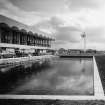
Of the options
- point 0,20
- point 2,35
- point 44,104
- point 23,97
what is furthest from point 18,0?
point 2,35

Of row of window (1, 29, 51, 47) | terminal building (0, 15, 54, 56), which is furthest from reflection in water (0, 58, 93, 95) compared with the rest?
row of window (1, 29, 51, 47)

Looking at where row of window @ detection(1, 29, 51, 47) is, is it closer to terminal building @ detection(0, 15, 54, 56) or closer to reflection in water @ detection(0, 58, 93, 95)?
terminal building @ detection(0, 15, 54, 56)

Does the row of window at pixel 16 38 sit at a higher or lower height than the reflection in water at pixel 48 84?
higher

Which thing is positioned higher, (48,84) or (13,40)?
(13,40)

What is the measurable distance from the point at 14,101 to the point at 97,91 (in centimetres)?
353

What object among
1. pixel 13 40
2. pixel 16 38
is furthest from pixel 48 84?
pixel 16 38

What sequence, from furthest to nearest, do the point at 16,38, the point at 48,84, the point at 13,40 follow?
the point at 16,38, the point at 13,40, the point at 48,84

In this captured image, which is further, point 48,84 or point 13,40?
point 13,40

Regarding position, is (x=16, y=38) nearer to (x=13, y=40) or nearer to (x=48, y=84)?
(x=13, y=40)

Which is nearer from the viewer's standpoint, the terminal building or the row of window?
the terminal building

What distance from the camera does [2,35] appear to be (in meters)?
32.0

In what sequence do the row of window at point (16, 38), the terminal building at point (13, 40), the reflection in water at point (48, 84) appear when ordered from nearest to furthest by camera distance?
the reflection in water at point (48, 84) < the terminal building at point (13, 40) < the row of window at point (16, 38)

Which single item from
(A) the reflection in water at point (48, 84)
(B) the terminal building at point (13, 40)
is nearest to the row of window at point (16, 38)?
(B) the terminal building at point (13, 40)

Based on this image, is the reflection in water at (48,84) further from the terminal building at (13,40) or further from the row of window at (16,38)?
the row of window at (16,38)
